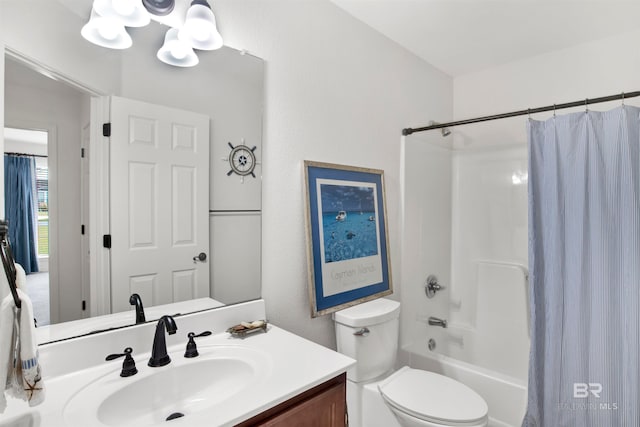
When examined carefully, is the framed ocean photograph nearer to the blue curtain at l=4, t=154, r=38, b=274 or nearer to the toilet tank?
the toilet tank

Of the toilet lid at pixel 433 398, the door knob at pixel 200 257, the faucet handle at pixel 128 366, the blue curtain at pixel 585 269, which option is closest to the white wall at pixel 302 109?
the door knob at pixel 200 257

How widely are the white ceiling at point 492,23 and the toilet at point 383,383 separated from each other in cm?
161

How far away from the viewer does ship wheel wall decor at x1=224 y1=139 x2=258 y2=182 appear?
1.48 meters

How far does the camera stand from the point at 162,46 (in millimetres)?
1275

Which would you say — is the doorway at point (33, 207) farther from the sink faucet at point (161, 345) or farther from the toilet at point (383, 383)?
the toilet at point (383, 383)

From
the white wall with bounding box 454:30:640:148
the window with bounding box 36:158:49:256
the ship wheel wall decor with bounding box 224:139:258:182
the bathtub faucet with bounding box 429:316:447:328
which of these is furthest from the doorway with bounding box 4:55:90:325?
the white wall with bounding box 454:30:640:148

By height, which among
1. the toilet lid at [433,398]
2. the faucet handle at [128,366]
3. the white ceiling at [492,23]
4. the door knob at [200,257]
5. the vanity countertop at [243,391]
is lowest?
the toilet lid at [433,398]

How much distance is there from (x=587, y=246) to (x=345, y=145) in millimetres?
1245

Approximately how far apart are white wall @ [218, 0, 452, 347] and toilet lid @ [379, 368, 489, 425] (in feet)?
1.31

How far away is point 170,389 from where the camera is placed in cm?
110

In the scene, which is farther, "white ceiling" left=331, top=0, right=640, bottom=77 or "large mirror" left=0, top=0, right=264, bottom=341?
"white ceiling" left=331, top=0, right=640, bottom=77

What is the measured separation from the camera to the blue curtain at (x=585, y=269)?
151cm

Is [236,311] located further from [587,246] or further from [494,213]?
[494,213]

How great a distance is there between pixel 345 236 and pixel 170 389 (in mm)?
1068
